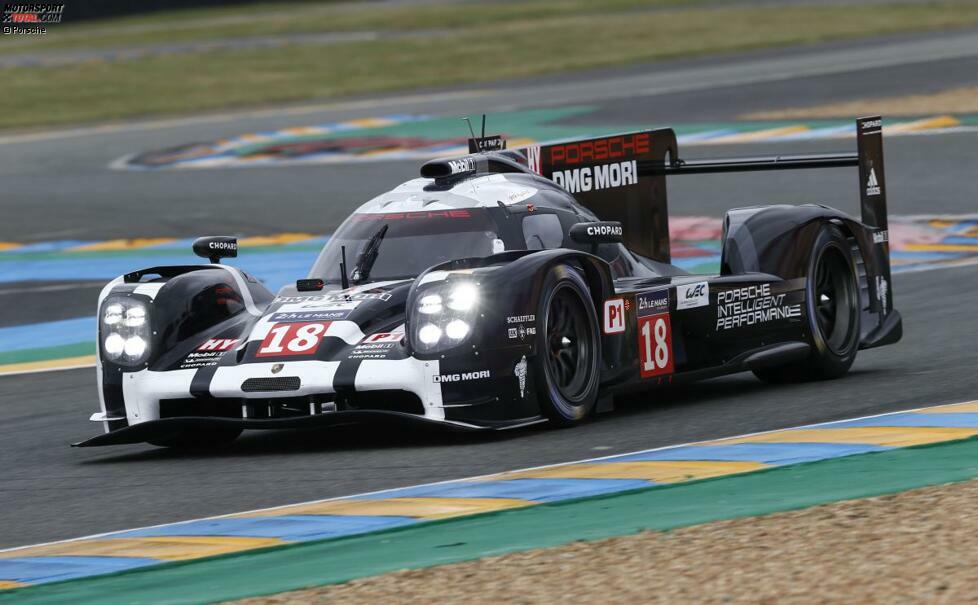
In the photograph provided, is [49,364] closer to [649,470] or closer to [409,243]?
[409,243]

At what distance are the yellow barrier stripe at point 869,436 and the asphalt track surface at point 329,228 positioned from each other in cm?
36

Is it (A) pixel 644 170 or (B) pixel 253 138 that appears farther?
(B) pixel 253 138

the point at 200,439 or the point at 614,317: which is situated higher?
the point at 614,317

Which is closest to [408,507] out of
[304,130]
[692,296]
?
[692,296]

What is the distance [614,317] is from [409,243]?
3.55 feet

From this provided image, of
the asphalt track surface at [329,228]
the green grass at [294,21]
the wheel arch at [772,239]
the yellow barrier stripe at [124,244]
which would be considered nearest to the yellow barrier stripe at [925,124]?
the asphalt track surface at [329,228]

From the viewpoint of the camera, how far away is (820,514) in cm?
614

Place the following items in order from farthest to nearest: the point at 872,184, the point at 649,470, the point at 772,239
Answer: the point at 872,184 → the point at 772,239 → the point at 649,470

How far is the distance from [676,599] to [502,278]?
320 cm

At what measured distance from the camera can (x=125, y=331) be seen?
8.68m

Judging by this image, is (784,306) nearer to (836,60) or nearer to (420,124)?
(420,124)

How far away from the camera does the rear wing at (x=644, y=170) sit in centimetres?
1062

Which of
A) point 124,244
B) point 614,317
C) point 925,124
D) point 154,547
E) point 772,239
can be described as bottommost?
point 154,547

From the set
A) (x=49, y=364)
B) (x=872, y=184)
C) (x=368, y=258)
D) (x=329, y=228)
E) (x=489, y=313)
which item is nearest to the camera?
(x=489, y=313)
